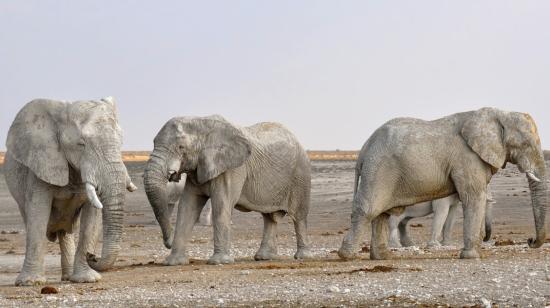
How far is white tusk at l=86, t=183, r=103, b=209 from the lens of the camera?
16156mm

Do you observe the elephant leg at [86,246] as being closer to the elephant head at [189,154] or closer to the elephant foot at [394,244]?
the elephant head at [189,154]

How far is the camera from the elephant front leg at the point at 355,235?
784 inches

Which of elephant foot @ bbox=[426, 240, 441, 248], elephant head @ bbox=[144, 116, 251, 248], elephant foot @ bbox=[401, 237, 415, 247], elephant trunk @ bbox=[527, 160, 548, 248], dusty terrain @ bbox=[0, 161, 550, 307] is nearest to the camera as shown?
dusty terrain @ bbox=[0, 161, 550, 307]

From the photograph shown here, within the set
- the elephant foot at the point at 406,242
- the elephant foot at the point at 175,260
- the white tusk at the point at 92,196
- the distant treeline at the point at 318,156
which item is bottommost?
the distant treeline at the point at 318,156

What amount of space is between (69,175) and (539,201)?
25.6 feet

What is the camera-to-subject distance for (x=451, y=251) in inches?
891

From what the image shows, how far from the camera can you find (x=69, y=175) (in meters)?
17.0

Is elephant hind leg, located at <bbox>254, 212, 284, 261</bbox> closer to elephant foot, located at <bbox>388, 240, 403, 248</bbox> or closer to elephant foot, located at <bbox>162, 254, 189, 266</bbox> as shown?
elephant foot, located at <bbox>162, 254, 189, 266</bbox>

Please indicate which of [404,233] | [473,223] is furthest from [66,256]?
[404,233]

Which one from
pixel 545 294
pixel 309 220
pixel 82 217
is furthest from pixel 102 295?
pixel 309 220

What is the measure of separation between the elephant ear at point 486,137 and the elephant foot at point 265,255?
3954 millimetres

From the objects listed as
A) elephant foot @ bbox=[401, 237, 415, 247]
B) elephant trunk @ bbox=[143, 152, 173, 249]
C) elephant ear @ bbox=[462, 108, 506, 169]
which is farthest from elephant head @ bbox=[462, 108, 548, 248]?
elephant foot @ bbox=[401, 237, 415, 247]

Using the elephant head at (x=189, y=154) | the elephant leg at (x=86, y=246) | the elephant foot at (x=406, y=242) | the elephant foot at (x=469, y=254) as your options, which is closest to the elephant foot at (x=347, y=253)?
the elephant foot at (x=469, y=254)

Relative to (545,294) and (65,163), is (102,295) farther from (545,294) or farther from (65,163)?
(545,294)
